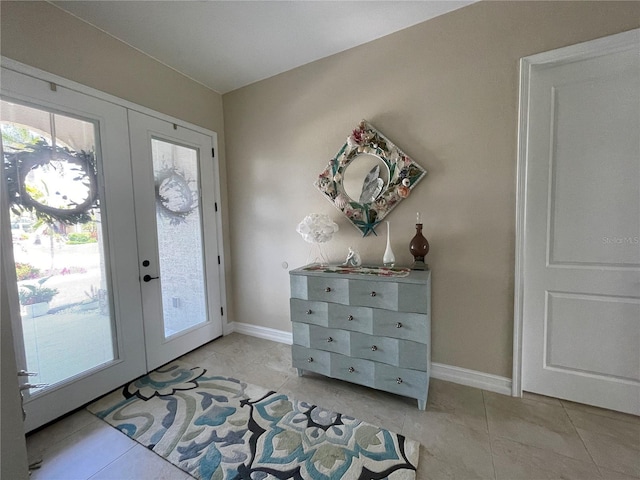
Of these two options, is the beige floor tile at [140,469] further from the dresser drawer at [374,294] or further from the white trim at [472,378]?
the white trim at [472,378]

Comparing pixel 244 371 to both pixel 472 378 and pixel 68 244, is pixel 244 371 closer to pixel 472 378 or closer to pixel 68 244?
pixel 68 244

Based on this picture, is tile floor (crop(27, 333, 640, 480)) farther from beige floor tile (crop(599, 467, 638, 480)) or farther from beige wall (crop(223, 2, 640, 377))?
beige wall (crop(223, 2, 640, 377))

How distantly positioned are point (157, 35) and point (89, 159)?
1075 mm

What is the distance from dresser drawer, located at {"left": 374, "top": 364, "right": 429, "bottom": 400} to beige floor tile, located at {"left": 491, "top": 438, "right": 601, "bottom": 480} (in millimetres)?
438

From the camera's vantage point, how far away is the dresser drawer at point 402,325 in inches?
64.9

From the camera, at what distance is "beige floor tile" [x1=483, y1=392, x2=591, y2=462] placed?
142 cm

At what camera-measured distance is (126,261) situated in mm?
2018

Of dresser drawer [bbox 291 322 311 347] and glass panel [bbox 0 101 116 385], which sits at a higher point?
glass panel [bbox 0 101 116 385]

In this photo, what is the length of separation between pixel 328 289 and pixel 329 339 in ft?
1.27

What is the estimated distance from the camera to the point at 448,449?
1.42 metres

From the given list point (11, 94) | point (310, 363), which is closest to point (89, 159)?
point (11, 94)

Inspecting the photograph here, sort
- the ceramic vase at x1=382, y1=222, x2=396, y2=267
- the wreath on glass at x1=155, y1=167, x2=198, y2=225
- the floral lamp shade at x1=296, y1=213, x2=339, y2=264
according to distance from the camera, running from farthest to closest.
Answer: the wreath on glass at x1=155, y1=167, x2=198, y2=225
the floral lamp shade at x1=296, y1=213, x2=339, y2=264
the ceramic vase at x1=382, y1=222, x2=396, y2=267

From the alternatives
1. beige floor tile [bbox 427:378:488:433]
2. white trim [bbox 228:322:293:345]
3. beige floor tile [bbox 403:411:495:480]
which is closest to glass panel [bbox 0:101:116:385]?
white trim [bbox 228:322:293:345]

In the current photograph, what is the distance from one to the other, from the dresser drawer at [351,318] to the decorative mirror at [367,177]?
0.67 meters
